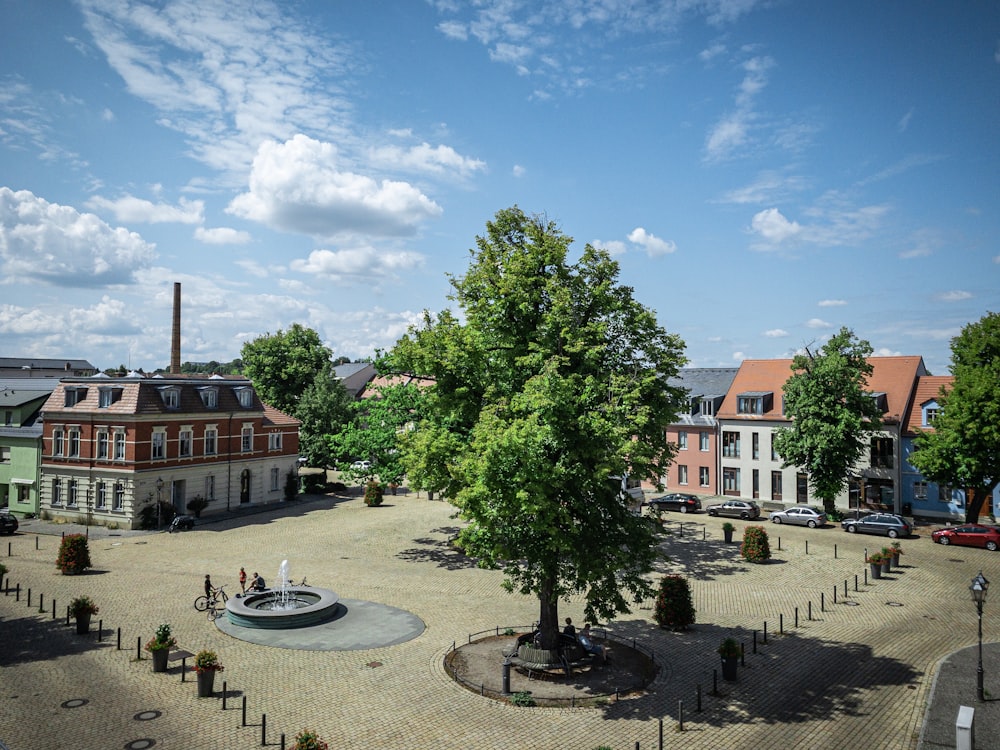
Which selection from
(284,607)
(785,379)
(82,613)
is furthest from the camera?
(785,379)

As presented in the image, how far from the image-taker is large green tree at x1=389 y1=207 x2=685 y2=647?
17906 millimetres

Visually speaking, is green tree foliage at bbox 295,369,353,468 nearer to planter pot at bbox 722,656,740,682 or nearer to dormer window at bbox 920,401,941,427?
planter pot at bbox 722,656,740,682

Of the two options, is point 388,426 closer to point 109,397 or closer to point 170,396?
point 170,396

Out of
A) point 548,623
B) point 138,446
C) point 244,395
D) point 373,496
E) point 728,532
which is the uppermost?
point 244,395

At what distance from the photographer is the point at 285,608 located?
1037 inches

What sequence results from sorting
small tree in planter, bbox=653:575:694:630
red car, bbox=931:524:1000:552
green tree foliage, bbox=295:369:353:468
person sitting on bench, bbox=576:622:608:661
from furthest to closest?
1. green tree foliage, bbox=295:369:353:468
2. red car, bbox=931:524:1000:552
3. small tree in planter, bbox=653:575:694:630
4. person sitting on bench, bbox=576:622:608:661

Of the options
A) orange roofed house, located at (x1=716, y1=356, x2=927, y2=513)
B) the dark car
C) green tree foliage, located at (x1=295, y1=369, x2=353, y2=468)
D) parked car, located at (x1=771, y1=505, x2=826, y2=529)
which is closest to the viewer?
the dark car

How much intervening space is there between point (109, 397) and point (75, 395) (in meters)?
3.19

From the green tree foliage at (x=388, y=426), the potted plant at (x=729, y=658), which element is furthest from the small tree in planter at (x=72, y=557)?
the potted plant at (x=729, y=658)

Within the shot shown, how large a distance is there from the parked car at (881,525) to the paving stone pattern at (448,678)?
523 cm

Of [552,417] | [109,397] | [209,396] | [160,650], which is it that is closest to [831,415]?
[552,417]

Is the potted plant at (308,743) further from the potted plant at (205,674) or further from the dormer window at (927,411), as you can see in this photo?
the dormer window at (927,411)

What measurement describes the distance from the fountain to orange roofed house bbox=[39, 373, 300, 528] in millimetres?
21661

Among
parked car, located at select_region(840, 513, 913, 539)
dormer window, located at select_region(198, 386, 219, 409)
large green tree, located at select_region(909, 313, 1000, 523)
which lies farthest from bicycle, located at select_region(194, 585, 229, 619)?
large green tree, located at select_region(909, 313, 1000, 523)
